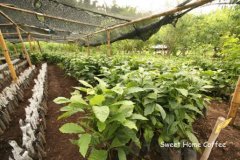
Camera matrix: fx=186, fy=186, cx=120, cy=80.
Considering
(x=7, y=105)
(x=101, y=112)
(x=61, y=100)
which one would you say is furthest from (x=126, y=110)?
(x=7, y=105)

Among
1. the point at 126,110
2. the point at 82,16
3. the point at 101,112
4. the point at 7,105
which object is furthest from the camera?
the point at 82,16

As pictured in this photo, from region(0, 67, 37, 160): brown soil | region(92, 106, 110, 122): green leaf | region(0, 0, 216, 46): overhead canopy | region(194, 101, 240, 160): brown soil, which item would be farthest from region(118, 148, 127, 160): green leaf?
region(0, 0, 216, 46): overhead canopy

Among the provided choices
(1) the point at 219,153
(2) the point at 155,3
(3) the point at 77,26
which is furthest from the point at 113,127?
(3) the point at 77,26

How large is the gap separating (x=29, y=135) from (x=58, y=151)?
46 cm

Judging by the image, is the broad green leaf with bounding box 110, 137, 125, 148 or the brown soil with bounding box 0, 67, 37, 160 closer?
the broad green leaf with bounding box 110, 137, 125, 148

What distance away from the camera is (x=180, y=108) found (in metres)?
1.67

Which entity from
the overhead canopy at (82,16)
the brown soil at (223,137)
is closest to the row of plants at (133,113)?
the brown soil at (223,137)

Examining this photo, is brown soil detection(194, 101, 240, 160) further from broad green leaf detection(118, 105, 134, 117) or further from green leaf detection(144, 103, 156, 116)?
broad green leaf detection(118, 105, 134, 117)

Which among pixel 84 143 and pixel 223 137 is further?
pixel 223 137

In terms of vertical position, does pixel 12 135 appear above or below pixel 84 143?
below

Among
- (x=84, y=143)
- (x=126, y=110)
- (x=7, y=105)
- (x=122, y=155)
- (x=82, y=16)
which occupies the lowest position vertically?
(x=7, y=105)

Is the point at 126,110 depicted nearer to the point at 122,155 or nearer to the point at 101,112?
the point at 101,112

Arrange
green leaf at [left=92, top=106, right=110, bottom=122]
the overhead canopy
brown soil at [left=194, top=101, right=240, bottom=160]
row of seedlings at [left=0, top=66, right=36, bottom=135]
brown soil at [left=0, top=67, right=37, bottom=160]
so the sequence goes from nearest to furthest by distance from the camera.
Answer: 1. green leaf at [left=92, top=106, right=110, bottom=122]
2. brown soil at [left=194, top=101, right=240, bottom=160]
3. brown soil at [left=0, top=67, right=37, bottom=160]
4. row of seedlings at [left=0, top=66, right=36, bottom=135]
5. the overhead canopy

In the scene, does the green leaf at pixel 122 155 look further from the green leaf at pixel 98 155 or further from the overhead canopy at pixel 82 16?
the overhead canopy at pixel 82 16
